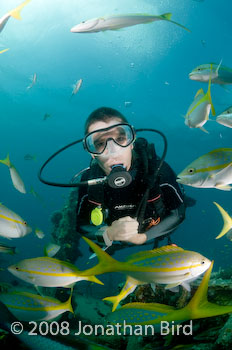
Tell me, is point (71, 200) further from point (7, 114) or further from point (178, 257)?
point (7, 114)

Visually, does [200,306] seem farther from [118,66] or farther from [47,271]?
[118,66]

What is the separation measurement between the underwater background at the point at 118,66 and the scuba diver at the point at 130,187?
21.8ft

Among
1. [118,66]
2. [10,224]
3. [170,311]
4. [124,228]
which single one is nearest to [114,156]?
[124,228]

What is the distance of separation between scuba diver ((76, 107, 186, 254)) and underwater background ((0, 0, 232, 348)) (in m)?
6.65

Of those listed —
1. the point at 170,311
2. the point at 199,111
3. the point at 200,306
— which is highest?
the point at 199,111

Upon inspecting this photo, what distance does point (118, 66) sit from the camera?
2933 centimetres

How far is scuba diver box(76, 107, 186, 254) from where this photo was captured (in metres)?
3.21

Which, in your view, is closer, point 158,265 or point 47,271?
point 158,265

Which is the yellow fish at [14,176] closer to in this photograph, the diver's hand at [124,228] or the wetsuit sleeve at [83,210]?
the wetsuit sleeve at [83,210]

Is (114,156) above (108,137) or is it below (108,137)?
below

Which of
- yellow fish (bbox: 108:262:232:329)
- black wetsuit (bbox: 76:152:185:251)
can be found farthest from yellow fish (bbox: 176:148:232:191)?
black wetsuit (bbox: 76:152:185:251)

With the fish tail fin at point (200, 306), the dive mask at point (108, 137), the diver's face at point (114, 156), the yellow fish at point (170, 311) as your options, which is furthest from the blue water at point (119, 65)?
the fish tail fin at point (200, 306)

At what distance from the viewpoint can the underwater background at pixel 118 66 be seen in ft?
66.5

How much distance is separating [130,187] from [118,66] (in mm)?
30460
